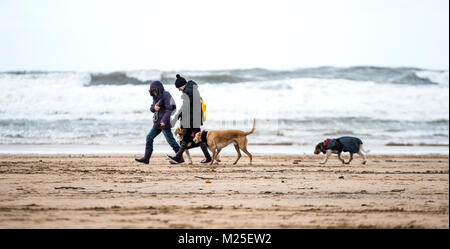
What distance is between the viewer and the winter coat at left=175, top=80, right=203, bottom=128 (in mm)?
10469

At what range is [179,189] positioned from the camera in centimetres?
710

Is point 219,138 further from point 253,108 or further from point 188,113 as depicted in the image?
point 253,108

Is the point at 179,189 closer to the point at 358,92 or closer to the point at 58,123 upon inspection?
→ the point at 58,123

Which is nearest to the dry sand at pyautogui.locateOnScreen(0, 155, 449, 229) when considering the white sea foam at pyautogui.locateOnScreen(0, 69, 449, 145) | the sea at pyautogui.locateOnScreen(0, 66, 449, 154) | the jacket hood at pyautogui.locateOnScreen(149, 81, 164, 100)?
the jacket hood at pyautogui.locateOnScreen(149, 81, 164, 100)

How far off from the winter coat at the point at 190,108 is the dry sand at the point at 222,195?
0.85 meters

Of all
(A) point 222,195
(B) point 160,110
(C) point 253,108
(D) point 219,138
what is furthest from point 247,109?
(A) point 222,195

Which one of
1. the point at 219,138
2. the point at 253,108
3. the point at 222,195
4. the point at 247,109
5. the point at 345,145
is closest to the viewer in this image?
the point at 222,195

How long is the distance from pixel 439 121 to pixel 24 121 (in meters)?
15.3

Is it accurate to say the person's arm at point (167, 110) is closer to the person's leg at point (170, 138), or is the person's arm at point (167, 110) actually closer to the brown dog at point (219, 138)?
the person's leg at point (170, 138)

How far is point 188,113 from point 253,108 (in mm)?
13543

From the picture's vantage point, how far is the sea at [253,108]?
1617 cm

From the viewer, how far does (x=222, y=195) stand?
6.60m

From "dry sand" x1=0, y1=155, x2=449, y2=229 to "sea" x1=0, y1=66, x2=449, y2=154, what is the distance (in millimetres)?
4211
